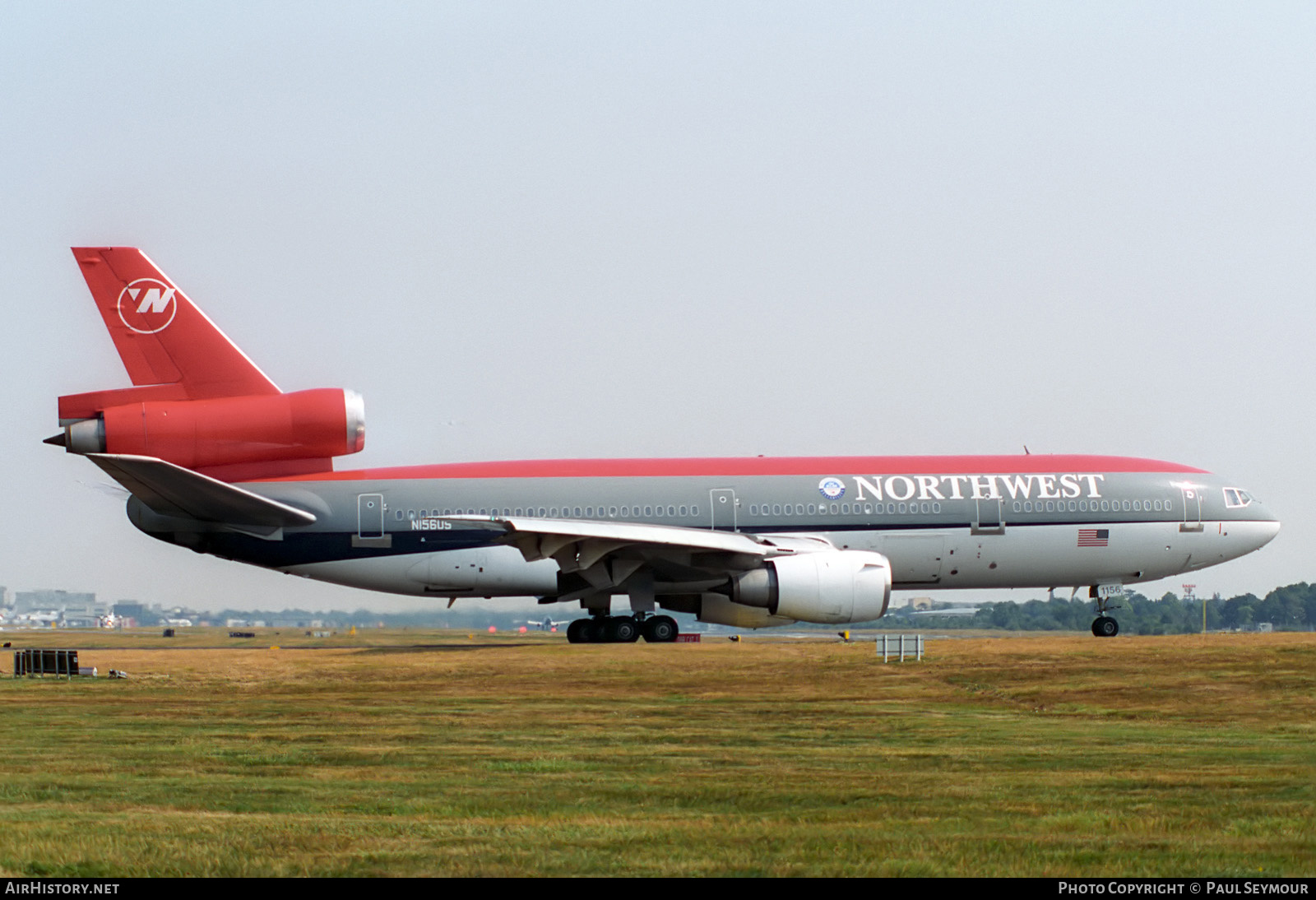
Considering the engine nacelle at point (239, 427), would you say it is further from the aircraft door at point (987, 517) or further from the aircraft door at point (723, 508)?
the aircraft door at point (987, 517)

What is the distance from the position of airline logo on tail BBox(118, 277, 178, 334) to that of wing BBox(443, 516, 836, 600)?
315 inches

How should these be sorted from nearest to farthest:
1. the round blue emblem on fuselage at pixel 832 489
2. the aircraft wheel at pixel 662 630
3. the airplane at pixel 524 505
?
the airplane at pixel 524 505 < the aircraft wheel at pixel 662 630 < the round blue emblem on fuselage at pixel 832 489

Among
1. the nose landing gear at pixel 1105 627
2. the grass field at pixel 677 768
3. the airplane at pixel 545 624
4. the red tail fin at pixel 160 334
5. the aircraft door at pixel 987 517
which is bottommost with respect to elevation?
the airplane at pixel 545 624

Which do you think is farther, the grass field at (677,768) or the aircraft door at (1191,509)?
the aircraft door at (1191,509)

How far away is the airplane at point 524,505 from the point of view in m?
31.2

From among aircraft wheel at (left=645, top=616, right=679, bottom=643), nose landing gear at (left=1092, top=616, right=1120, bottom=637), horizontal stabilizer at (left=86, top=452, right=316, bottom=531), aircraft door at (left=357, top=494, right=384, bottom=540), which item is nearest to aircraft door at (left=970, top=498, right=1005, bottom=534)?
nose landing gear at (left=1092, top=616, right=1120, bottom=637)

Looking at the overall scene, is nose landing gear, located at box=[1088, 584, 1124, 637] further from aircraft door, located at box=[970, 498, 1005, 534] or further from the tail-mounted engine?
the tail-mounted engine

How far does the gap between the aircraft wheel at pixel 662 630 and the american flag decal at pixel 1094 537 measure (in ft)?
32.7

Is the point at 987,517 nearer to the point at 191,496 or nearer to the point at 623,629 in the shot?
the point at 623,629

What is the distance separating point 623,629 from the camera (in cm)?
3234

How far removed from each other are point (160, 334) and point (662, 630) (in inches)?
500

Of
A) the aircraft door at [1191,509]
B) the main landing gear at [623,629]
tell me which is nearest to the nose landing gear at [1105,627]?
the aircraft door at [1191,509]
